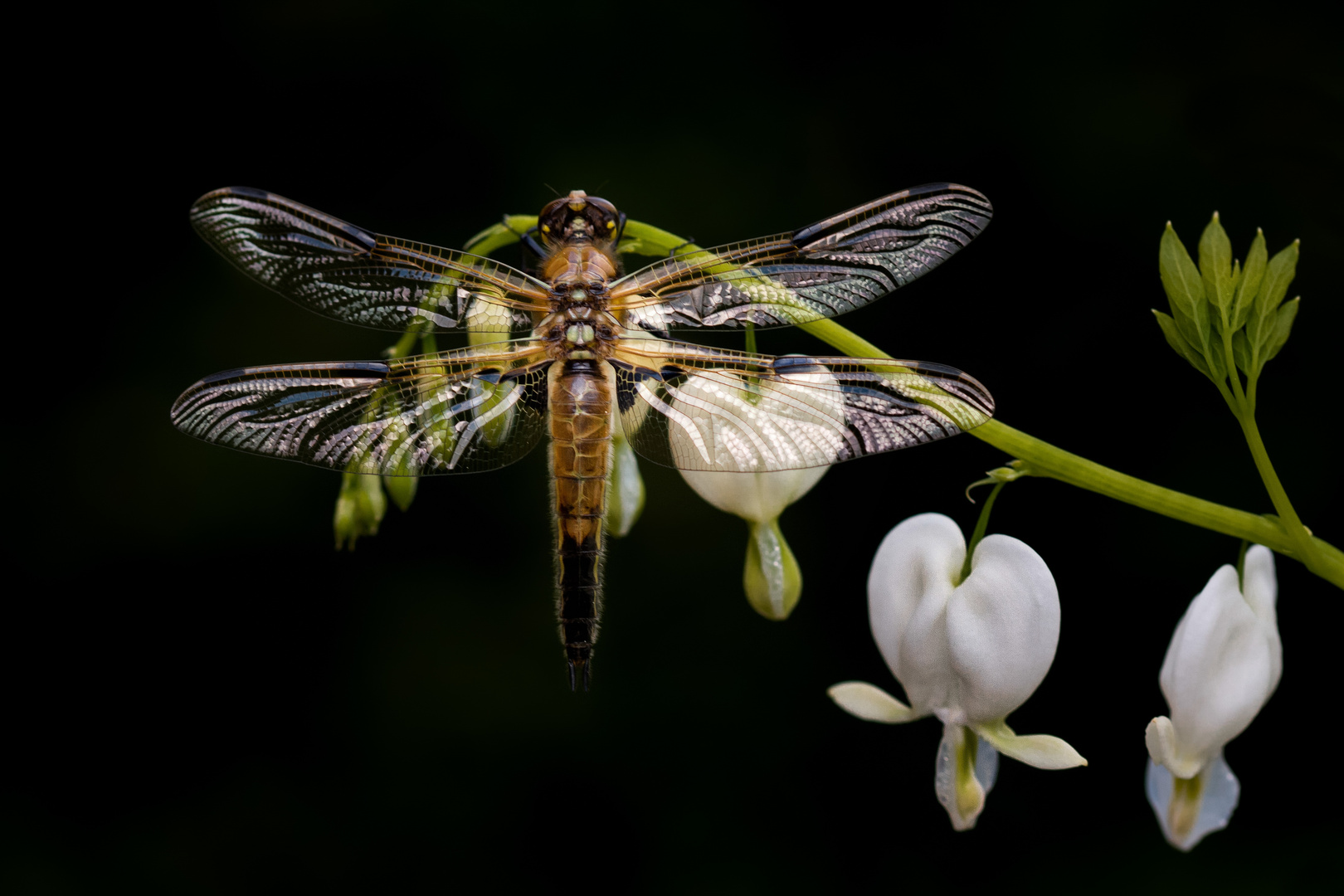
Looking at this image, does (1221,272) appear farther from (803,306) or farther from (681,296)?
(681,296)

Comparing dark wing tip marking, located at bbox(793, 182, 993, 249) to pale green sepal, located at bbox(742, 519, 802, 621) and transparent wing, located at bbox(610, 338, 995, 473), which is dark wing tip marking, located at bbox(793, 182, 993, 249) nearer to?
transparent wing, located at bbox(610, 338, 995, 473)

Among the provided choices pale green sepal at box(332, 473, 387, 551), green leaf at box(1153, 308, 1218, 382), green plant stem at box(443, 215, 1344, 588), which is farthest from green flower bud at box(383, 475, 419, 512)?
green leaf at box(1153, 308, 1218, 382)

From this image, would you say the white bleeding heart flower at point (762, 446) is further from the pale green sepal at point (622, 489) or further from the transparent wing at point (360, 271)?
the transparent wing at point (360, 271)

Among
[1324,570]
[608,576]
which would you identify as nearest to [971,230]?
[1324,570]

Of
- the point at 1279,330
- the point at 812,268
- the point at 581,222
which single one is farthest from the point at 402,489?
the point at 1279,330

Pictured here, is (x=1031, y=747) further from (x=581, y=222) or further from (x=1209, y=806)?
(x=581, y=222)

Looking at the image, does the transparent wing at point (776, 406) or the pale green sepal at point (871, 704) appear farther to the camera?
the pale green sepal at point (871, 704)

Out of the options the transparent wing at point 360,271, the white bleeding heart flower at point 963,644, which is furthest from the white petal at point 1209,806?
the transparent wing at point 360,271
